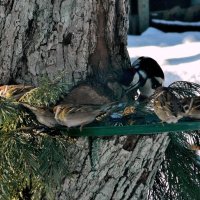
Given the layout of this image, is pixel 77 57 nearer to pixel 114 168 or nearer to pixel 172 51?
pixel 114 168

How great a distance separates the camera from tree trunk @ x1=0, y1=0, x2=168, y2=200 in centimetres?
194

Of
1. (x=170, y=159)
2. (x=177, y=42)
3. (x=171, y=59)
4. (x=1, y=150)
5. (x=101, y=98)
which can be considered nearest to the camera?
(x=1, y=150)

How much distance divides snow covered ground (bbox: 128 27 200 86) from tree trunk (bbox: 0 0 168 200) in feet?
9.25

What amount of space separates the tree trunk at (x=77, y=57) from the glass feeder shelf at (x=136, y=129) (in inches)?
9.4

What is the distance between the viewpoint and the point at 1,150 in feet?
5.45

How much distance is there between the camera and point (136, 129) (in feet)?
5.42

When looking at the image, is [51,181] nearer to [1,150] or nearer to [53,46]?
[1,150]

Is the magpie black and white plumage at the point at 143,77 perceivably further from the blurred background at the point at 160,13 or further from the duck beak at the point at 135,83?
the blurred background at the point at 160,13

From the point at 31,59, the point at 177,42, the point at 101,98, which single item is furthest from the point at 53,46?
the point at 177,42

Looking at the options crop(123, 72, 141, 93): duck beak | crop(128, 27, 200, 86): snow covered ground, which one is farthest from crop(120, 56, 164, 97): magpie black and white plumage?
crop(128, 27, 200, 86): snow covered ground

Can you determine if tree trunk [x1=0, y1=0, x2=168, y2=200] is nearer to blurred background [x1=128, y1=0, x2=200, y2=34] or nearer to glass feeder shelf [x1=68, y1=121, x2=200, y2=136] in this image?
glass feeder shelf [x1=68, y1=121, x2=200, y2=136]

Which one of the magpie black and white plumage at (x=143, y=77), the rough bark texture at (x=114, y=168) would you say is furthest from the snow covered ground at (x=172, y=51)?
the rough bark texture at (x=114, y=168)

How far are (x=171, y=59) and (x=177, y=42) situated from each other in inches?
46.4

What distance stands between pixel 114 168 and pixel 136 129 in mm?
320
